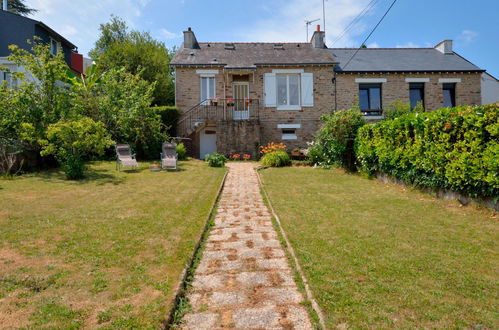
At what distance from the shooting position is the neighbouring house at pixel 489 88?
2028 cm

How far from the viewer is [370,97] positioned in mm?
20500

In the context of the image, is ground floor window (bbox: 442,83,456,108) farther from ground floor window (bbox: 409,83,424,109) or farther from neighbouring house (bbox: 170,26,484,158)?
ground floor window (bbox: 409,83,424,109)

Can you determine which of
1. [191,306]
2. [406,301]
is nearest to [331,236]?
[406,301]

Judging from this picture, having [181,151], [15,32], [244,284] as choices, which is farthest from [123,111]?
[244,284]

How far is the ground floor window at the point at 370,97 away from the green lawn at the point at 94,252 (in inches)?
590

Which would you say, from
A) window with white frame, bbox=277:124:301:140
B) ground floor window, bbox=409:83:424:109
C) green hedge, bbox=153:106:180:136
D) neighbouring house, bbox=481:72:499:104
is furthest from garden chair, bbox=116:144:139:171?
neighbouring house, bbox=481:72:499:104

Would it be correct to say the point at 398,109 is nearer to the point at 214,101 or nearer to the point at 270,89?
the point at 270,89

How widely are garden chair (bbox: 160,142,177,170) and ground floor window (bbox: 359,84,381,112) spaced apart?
12.8m

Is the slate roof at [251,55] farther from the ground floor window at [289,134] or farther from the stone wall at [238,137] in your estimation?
the ground floor window at [289,134]

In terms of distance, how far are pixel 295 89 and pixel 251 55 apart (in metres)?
3.98

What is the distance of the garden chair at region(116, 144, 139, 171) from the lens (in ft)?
42.7

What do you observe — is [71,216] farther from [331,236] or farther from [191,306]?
[331,236]

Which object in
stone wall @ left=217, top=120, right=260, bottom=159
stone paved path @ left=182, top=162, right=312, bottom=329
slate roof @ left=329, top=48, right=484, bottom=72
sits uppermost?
slate roof @ left=329, top=48, right=484, bottom=72

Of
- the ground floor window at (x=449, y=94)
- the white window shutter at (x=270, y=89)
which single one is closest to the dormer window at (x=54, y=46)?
the white window shutter at (x=270, y=89)
